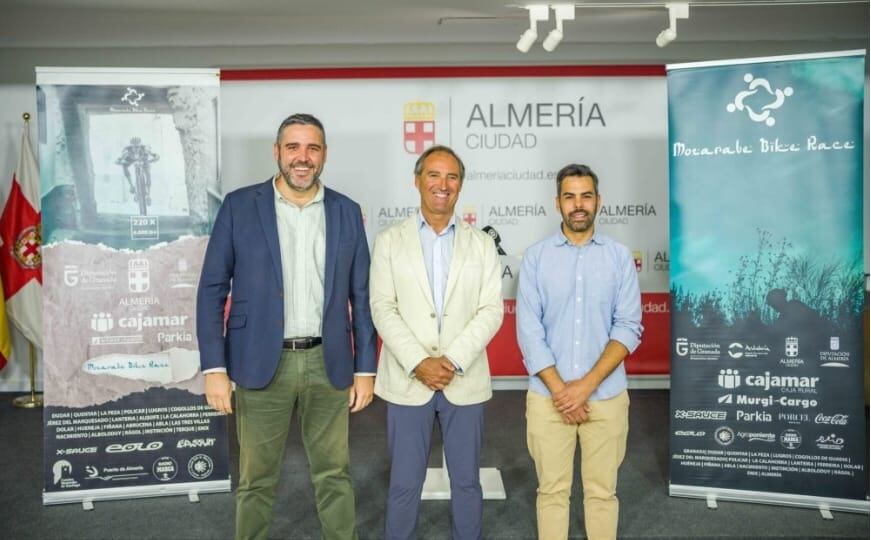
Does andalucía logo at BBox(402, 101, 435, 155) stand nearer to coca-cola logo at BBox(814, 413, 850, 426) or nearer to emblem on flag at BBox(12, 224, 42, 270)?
emblem on flag at BBox(12, 224, 42, 270)

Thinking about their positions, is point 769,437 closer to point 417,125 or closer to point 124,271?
point 124,271

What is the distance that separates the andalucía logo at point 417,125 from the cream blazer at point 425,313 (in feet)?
10.6

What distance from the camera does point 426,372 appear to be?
2682 mm

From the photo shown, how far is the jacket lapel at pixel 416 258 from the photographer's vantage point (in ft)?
9.12

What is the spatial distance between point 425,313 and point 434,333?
0.08 m

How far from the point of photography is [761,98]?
3.49 m

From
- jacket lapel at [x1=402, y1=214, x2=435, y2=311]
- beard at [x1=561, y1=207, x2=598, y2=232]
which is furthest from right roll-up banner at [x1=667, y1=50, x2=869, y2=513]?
jacket lapel at [x1=402, y1=214, x2=435, y2=311]

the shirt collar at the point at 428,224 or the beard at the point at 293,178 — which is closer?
the beard at the point at 293,178

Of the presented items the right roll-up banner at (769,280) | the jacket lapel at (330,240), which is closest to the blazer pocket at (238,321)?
the jacket lapel at (330,240)

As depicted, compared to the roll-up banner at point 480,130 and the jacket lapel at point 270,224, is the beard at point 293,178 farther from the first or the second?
the roll-up banner at point 480,130

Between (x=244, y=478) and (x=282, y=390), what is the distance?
36 cm

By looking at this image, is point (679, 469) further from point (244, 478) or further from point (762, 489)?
point (244, 478)

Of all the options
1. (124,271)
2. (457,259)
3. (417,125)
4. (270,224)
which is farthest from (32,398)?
(457,259)

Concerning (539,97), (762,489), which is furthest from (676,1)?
(762,489)
